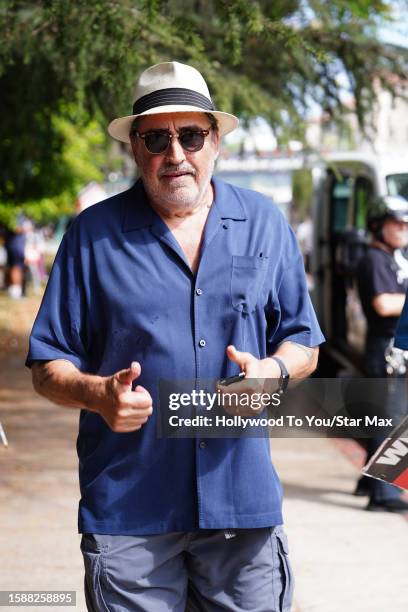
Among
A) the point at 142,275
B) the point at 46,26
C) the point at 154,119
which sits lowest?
the point at 142,275

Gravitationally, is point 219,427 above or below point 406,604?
above

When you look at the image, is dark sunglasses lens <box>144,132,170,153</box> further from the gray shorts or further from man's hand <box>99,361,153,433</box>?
the gray shorts

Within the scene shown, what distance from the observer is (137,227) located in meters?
3.00

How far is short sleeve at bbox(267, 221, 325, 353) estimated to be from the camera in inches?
118

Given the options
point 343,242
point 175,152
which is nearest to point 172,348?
point 175,152

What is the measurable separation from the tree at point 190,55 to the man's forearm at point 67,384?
280 centimetres

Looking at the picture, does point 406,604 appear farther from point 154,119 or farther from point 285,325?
point 154,119

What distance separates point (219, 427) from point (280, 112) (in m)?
5.84

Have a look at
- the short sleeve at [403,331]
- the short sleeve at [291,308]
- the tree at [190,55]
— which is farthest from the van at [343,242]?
the short sleeve at [291,308]

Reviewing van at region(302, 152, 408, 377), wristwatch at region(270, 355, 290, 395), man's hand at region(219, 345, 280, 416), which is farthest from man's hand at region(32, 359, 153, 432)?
van at region(302, 152, 408, 377)

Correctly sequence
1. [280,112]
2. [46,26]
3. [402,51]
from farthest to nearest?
1. [402,51]
2. [280,112]
3. [46,26]

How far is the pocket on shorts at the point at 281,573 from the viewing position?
299 cm

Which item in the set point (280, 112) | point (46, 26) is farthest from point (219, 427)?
point (280, 112)

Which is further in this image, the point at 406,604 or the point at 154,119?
the point at 406,604
